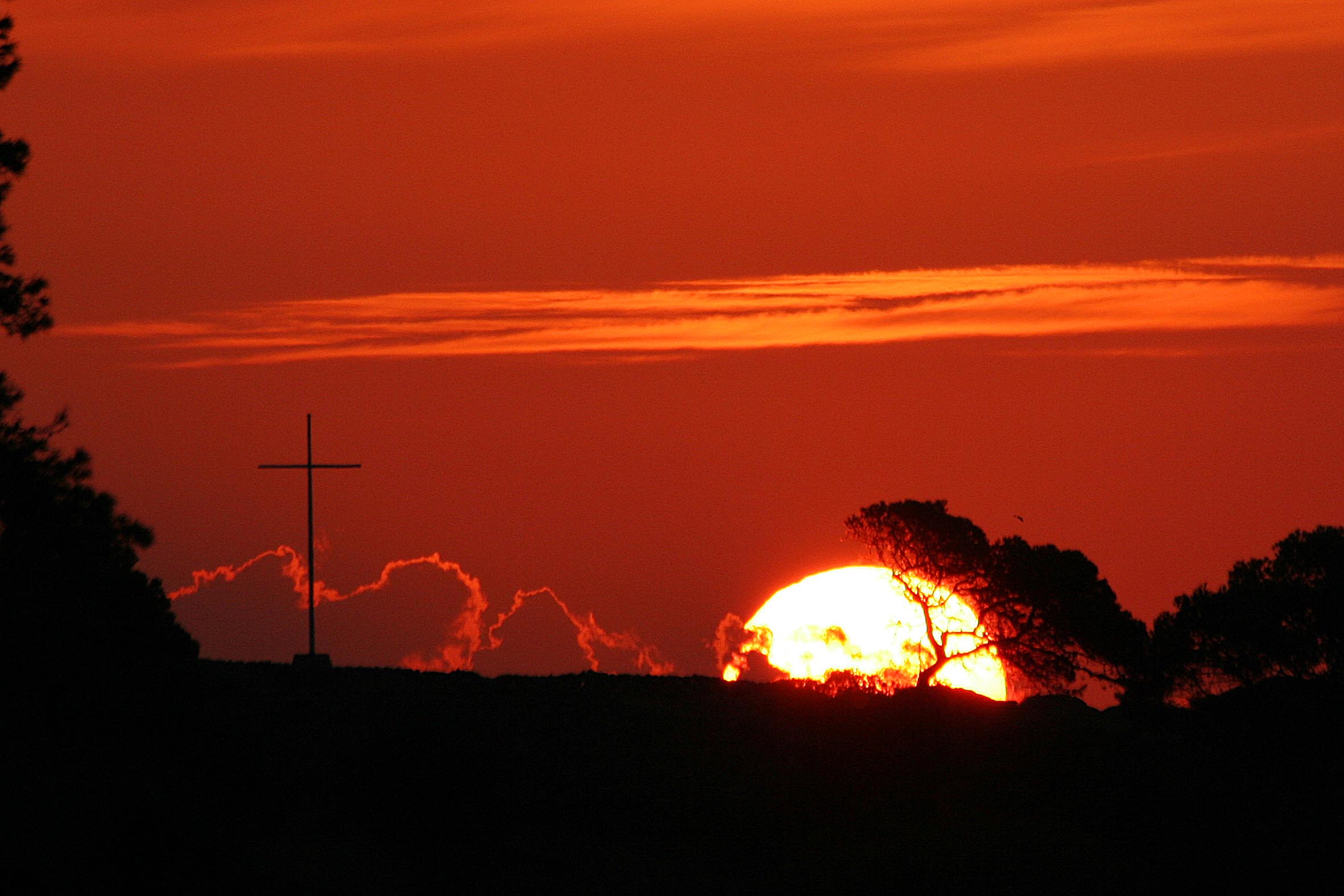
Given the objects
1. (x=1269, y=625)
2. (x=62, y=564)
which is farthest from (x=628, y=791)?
(x=1269, y=625)

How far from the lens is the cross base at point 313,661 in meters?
52.5

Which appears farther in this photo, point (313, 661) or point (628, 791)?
point (313, 661)

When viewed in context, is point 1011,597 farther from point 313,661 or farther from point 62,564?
point 62,564

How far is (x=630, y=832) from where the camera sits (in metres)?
39.3

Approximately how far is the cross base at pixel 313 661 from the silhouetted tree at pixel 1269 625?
91.8 feet

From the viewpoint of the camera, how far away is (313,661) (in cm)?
5319

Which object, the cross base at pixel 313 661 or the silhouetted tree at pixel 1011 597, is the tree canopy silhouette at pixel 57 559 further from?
the silhouetted tree at pixel 1011 597

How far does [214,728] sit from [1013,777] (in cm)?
1894

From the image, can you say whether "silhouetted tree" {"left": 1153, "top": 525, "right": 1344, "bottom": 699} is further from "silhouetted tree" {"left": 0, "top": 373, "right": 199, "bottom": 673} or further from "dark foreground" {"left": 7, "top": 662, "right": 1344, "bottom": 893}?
"silhouetted tree" {"left": 0, "top": 373, "right": 199, "bottom": 673}

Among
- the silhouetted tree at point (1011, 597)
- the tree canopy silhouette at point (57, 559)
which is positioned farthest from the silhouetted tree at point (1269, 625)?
the tree canopy silhouette at point (57, 559)

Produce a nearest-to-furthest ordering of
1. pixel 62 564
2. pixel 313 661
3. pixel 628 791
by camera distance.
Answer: pixel 62 564 → pixel 628 791 → pixel 313 661

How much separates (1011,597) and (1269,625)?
862 centimetres

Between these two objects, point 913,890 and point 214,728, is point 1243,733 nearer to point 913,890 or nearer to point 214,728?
point 913,890

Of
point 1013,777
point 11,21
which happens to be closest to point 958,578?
point 1013,777
